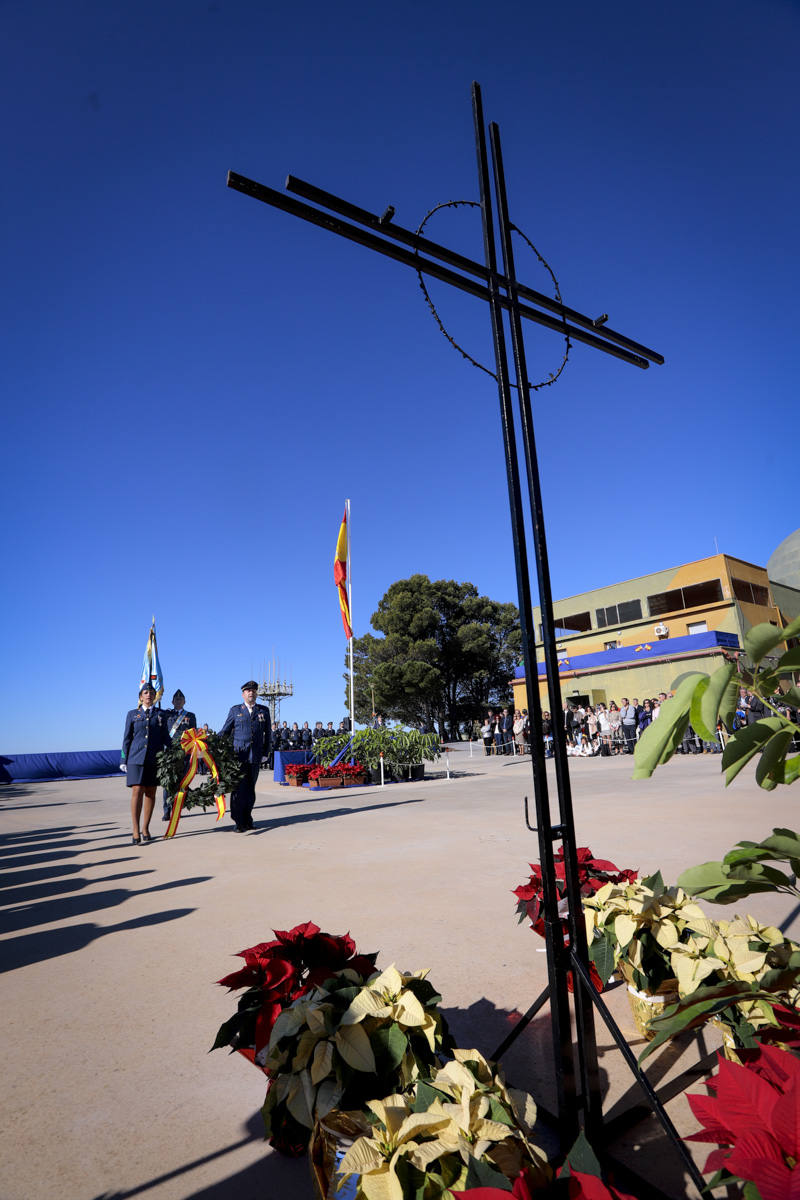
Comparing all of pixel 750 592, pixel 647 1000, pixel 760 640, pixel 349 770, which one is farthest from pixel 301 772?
pixel 750 592

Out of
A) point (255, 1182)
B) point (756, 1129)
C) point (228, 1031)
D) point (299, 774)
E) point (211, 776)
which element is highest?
point (211, 776)

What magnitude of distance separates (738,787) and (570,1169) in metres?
9.55

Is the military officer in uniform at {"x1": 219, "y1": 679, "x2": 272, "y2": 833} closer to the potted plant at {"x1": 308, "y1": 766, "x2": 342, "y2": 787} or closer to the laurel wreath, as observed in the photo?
the laurel wreath

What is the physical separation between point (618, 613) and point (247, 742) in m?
31.1

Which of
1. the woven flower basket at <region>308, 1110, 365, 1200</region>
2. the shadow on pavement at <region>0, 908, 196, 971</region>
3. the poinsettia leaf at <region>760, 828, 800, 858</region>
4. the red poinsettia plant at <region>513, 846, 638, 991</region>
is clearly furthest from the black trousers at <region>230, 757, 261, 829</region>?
the poinsettia leaf at <region>760, 828, 800, 858</region>

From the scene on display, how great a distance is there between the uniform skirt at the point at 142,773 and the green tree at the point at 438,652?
29772 mm

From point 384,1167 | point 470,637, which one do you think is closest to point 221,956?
point 384,1167

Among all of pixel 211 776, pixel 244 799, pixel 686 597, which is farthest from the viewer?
pixel 686 597

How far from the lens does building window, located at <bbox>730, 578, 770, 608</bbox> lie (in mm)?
31544

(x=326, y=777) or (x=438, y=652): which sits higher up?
(x=438, y=652)

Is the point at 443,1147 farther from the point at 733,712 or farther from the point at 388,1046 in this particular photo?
the point at 733,712

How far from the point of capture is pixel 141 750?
7.23 m

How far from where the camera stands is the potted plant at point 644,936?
2.03m

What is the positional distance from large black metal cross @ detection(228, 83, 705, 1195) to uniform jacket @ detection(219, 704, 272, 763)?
6.40m
